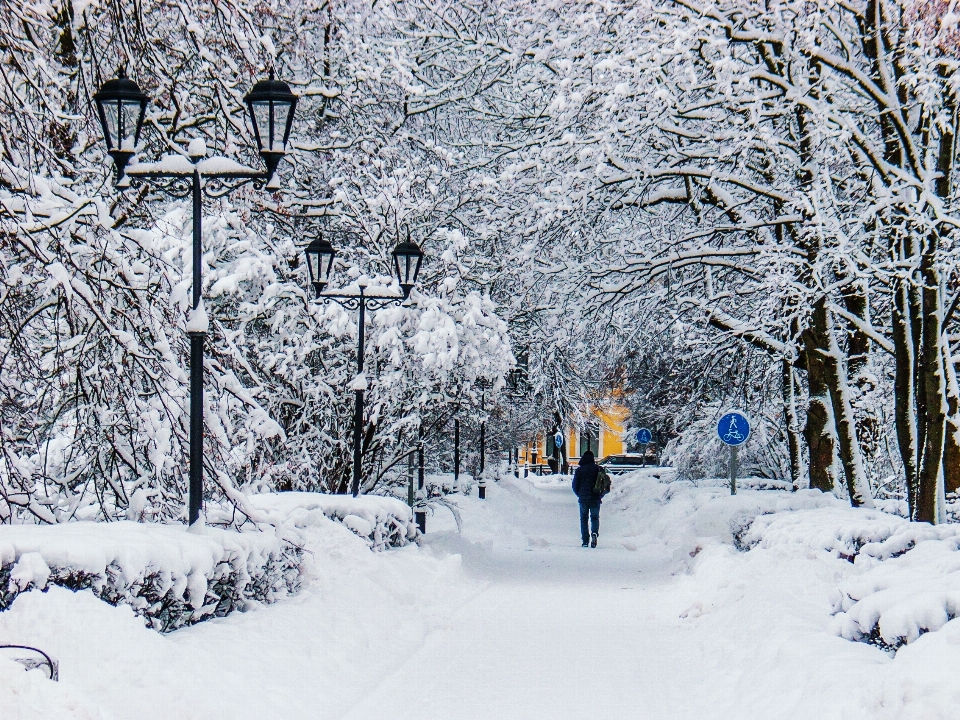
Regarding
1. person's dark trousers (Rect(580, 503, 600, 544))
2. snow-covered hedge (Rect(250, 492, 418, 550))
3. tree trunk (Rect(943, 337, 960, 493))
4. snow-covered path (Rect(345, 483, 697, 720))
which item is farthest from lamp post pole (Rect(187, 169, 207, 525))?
person's dark trousers (Rect(580, 503, 600, 544))

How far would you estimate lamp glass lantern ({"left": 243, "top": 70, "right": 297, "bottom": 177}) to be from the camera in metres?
10.3

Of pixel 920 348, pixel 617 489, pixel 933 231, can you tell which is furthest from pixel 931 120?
pixel 617 489

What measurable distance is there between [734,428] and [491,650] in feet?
35.2

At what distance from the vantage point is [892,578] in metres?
9.14

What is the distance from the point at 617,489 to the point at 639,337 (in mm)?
30833

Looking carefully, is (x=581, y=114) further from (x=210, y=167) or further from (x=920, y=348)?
(x=210, y=167)

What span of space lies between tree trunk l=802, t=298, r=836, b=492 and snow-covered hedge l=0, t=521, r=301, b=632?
1228 cm

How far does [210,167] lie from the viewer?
34.0ft

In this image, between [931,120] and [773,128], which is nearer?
[931,120]

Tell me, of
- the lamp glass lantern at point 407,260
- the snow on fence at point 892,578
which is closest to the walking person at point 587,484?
the lamp glass lantern at point 407,260

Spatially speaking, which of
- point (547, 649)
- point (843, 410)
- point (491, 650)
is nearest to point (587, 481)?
point (843, 410)

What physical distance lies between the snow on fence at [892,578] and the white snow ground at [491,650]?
0.25 metres

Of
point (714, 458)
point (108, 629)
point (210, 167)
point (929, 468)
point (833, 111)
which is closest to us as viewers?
point (108, 629)

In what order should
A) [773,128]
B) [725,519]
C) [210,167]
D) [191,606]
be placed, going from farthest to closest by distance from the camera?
[725,519] < [773,128] < [210,167] < [191,606]
